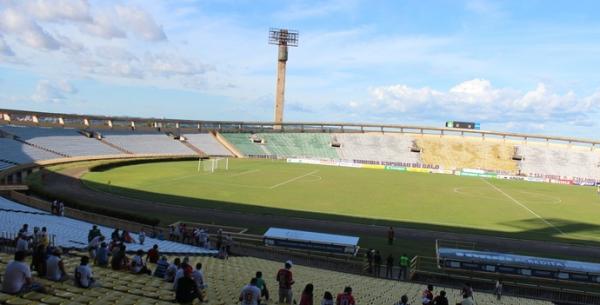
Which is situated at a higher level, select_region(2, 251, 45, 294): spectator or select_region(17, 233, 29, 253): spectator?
select_region(2, 251, 45, 294): spectator

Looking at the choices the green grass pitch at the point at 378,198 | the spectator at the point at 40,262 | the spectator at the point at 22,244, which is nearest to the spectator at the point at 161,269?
the spectator at the point at 40,262

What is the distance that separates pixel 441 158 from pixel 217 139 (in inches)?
1869

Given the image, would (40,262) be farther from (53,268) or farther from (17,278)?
(17,278)

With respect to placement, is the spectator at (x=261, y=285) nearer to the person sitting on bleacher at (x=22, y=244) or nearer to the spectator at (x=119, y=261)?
the spectator at (x=119, y=261)

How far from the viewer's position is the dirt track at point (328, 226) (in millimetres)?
32688

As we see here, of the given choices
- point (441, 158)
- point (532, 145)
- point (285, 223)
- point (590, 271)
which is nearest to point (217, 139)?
point (441, 158)

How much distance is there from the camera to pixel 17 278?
9625 mm

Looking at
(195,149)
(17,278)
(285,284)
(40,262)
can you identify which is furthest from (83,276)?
(195,149)

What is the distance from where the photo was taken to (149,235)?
27625mm

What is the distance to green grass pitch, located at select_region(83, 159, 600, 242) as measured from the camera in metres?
39.8

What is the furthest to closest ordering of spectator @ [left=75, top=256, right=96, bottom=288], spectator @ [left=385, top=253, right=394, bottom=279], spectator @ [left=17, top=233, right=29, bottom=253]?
spectator @ [left=385, top=253, right=394, bottom=279] < spectator @ [left=17, top=233, right=29, bottom=253] < spectator @ [left=75, top=256, right=96, bottom=288]

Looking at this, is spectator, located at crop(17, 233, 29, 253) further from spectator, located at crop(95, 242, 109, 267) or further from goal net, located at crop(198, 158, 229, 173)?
goal net, located at crop(198, 158, 229, 173)

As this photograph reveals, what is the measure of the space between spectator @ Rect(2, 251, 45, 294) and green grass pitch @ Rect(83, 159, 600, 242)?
29.9 m

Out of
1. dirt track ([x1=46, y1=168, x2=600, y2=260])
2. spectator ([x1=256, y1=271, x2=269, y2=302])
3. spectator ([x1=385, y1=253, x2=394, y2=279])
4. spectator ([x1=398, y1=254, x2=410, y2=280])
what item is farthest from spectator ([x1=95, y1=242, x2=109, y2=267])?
dirt track ([x1=46, y1=168, x2=600, y2=260])
